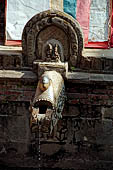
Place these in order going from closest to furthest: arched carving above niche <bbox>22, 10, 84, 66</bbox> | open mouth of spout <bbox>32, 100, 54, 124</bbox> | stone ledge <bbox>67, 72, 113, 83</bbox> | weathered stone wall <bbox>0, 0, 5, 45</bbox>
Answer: open mouth of spout <bbox>32, 100, 54, 124</bbox> → stone ledge <bbox>67, 72, 113, 83</bbox> → arched carving above niche <bbox>22, 10, 84, 66</bbox> → weathered stone wall <bbox>0, 0, 5, 45</bbox>

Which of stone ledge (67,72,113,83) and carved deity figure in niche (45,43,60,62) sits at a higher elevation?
carved deity figure in niche (45,43,60,62)

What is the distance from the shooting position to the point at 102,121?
620 cm

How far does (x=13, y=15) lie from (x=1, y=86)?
7.25 ft

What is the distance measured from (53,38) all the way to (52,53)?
1.12 ft

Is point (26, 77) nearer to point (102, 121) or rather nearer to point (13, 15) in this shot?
point (102, 121)

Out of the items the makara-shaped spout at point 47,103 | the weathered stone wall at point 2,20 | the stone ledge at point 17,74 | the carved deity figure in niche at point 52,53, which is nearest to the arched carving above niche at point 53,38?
the carved deity figure in niche at point 52,53

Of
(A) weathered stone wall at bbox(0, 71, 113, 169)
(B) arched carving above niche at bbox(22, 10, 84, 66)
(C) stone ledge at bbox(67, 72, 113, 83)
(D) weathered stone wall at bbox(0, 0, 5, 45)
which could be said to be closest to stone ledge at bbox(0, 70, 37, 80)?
(A) weathered stone wall at bbox(0, 71, 113, 169)

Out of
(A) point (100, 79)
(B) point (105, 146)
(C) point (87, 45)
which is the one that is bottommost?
(B) point (105, 146)

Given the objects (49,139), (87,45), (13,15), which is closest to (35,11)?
(13,15)

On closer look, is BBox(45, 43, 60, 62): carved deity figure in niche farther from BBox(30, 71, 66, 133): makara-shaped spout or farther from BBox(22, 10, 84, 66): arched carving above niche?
BBox(30, 71, 66, 133): makara-shaped spout

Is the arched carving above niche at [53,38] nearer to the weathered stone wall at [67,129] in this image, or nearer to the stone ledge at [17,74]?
the stone ledge at [17,74]

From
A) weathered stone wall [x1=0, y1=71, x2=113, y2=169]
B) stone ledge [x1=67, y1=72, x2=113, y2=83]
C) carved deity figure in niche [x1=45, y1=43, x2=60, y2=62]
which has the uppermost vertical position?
carved deity figure in niche [x1=45, y1=43, x2=60, y2=62]

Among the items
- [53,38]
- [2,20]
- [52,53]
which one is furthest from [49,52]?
[2,20]

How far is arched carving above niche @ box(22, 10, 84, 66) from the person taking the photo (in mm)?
6051
